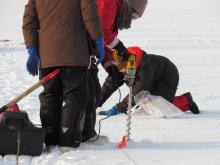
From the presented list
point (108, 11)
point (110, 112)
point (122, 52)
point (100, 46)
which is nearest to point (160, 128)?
point (110, 112)

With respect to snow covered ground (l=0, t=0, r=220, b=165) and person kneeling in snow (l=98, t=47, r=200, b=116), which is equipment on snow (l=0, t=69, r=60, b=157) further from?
person kneeling in snow (l=98, t=47, r=200, b=116)

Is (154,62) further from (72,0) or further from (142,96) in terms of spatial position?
(72,0)

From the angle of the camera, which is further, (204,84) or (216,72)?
(216,72)

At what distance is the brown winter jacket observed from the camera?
4.00m

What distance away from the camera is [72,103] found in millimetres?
4105

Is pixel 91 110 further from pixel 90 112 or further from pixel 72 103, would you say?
pixel 72 103

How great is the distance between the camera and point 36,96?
7.43m

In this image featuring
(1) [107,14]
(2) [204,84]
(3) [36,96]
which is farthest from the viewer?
(2) [204,84]

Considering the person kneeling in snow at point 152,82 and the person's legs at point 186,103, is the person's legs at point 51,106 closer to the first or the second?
the person kneeling in snow at point 152,82

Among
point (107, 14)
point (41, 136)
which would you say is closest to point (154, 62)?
point (107, 14)

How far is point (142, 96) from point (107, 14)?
175 centimetres

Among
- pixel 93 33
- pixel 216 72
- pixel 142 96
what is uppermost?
pixel 93 33

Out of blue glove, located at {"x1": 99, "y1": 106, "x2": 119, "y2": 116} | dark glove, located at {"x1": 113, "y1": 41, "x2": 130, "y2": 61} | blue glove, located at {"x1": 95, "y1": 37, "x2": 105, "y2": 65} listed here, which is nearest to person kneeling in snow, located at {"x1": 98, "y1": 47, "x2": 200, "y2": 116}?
blue glove, located at {"x1": 99, "y1": 106, "x2": 119, "y2": 116}

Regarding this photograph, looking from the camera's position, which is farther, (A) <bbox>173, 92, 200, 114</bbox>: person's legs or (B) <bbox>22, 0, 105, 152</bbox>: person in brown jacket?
(A) <bbox>173, 92, 200, 114</bbox>: person's legs
